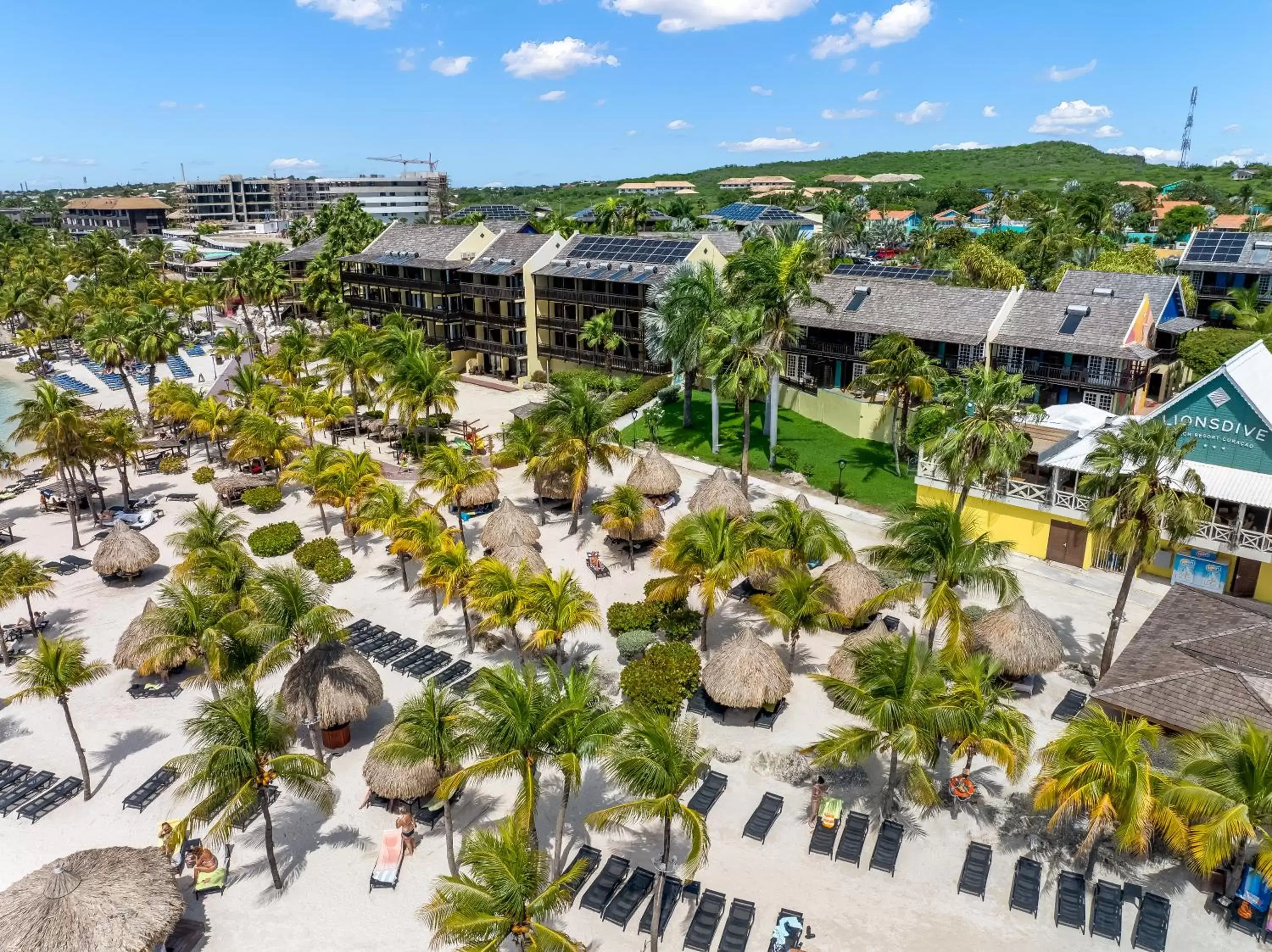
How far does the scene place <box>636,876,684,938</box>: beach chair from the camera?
63.9 ft

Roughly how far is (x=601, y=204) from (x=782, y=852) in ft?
296

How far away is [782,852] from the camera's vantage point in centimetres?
2166

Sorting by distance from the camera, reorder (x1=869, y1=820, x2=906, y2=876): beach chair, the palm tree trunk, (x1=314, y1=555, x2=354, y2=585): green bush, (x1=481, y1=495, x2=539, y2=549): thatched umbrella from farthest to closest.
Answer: (x1=314, y1=555, x2=354, y2=585): green bush < (x1=481, y1=495, x2=539, y2=549): thatched umbrella < the palm tree trunk < (x1=869, y1=820, x2=906, y2=876): beach chair

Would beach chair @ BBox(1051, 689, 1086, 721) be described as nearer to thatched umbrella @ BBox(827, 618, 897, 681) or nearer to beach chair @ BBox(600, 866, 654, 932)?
thatched umbrella @ BBox(827, 618, 897, 681)

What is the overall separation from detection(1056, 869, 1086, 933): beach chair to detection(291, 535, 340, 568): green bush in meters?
31.3

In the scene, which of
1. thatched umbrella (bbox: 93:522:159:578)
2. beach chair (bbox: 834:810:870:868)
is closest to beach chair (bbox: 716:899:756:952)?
beach chair (bbox: 834:810:870:868)

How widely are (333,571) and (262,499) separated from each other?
10.8 meters

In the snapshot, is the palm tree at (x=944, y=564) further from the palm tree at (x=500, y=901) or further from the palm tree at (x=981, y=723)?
the palm tree at (x=500, y=901)

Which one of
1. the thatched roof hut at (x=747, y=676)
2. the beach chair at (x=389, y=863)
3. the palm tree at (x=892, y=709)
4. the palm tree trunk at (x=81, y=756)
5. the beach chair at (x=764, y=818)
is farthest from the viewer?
the thatched roof hut at (x=747, y=676)

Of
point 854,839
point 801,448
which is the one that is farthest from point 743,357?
point 854,839

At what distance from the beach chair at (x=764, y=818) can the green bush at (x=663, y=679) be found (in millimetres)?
4292

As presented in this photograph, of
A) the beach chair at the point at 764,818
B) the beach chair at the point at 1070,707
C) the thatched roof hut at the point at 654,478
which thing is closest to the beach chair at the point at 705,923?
the beach chair at the point at 764,818

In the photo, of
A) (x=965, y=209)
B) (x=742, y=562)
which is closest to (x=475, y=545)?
(x=742, y=562)

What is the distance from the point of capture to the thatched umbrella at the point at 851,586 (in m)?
31.1
